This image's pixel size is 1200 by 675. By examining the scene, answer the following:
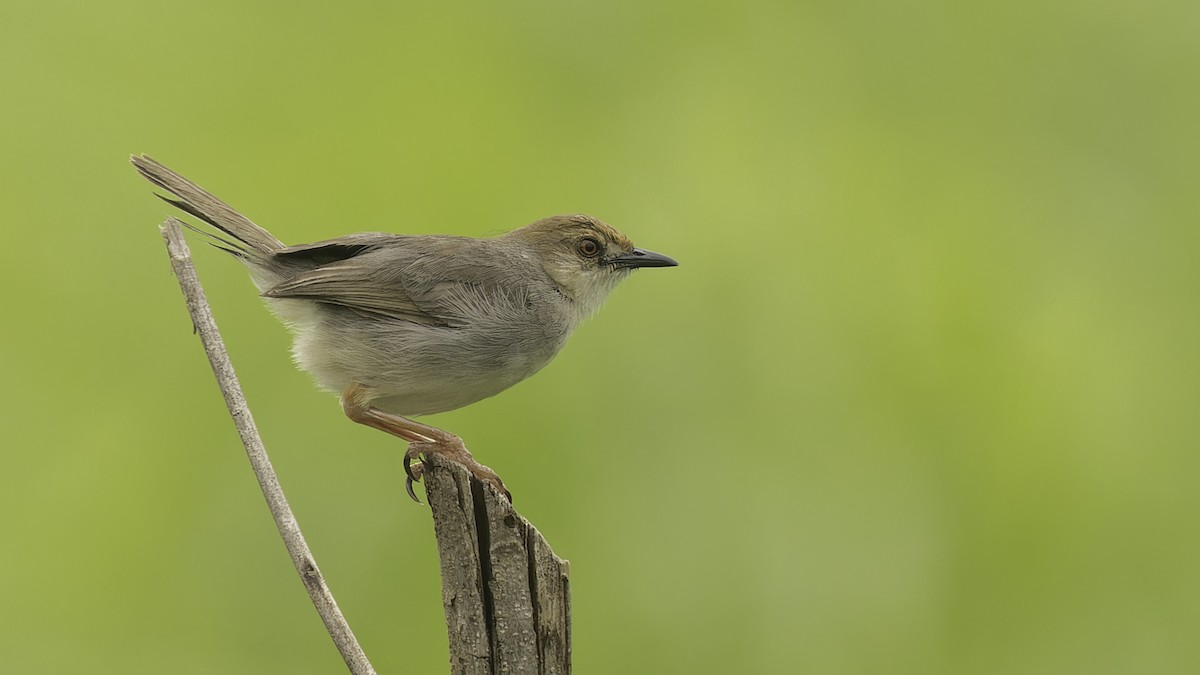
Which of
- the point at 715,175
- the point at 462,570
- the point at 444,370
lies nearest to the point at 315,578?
the point at 462,570

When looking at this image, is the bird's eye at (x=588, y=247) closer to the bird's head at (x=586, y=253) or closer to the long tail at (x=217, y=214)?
the bird's head at (x=586, y=253)

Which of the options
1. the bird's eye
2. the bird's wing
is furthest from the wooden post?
the bird's eye

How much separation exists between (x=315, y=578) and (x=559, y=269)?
6.80ft

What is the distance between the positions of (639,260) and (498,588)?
7.04 ft

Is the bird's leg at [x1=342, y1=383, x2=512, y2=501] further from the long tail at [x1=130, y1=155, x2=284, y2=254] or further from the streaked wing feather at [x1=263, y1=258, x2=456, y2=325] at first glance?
the long tail at [x1=130, y1=155, x2=284, y2=254]

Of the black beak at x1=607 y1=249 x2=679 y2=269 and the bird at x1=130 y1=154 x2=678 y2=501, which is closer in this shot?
the bird at x1=130 y1=154 x2=678 y2=501

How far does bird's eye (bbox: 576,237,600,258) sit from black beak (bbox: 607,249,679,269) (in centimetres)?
8

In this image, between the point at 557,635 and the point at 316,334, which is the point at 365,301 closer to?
the point at 316,334

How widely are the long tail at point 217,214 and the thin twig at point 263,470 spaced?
1134 millimetres

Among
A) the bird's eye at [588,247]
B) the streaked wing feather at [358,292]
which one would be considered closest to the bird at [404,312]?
the streaked wing feather at [358,292]

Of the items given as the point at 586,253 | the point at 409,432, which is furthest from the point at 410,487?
the point at 586,253

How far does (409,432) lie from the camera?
4.54 meters

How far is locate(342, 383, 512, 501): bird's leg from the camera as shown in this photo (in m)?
4.24

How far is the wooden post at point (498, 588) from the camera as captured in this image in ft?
11.1
